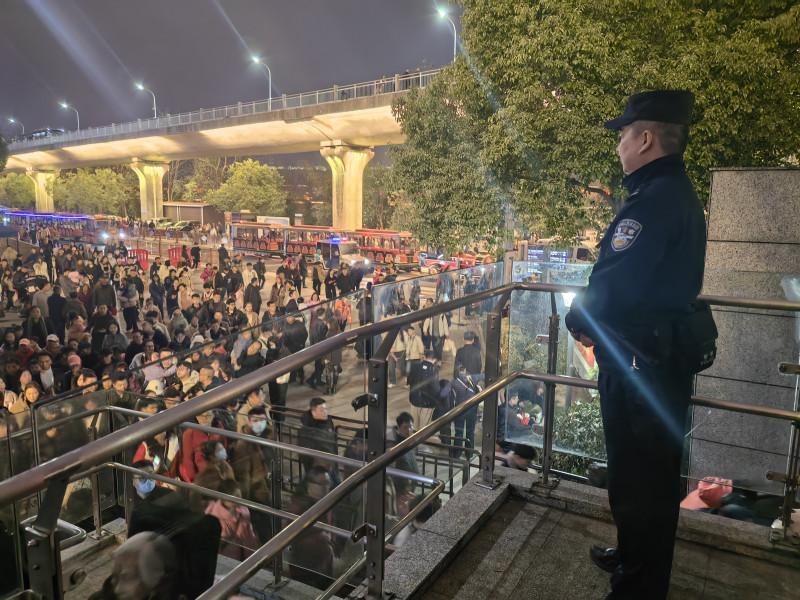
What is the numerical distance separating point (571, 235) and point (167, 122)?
40.1 m

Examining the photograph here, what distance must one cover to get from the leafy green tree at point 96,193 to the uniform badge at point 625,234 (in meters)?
102

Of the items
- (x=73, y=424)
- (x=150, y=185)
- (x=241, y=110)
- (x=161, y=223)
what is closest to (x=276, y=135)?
(x=241, y=110)

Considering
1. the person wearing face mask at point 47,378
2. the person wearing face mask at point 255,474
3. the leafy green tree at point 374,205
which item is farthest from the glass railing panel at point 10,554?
the leafy green tree at point 374,205

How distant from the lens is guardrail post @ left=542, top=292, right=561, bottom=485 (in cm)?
344

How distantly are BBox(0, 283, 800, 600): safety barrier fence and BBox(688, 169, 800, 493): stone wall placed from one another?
78 centimetres

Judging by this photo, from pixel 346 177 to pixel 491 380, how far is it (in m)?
39.3

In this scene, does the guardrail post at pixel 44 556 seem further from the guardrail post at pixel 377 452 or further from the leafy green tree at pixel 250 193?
the leafy green tree at pixel 250 193

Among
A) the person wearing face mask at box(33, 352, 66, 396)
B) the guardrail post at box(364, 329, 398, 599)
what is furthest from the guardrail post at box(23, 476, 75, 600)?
the person wearing face mask at box(33, 352, 66, 396)

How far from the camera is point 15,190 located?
10331cm

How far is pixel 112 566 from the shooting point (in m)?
1.97

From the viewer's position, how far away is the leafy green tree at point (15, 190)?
10250 centimetres

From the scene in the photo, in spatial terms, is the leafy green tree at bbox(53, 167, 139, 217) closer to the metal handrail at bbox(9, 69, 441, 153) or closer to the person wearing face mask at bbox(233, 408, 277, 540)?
the metal handrail at bbox(9, 69, 441, 153)

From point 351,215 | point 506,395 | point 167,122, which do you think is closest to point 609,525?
point 506,395

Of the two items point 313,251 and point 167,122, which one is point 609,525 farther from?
point 167,122
